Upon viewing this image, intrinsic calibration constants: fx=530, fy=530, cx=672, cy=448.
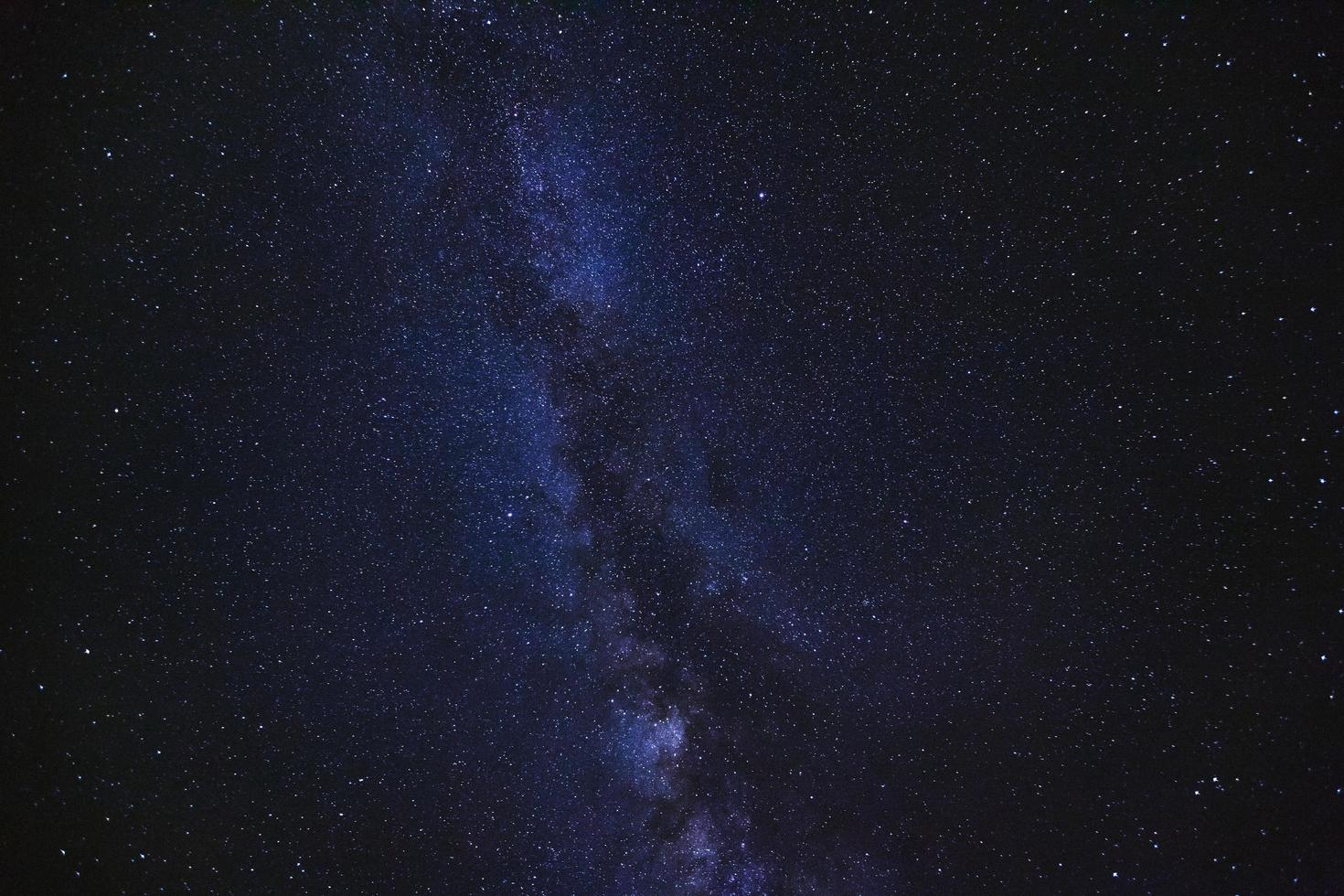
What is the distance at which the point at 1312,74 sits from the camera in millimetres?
734

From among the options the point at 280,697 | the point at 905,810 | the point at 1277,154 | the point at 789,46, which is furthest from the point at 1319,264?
the point at 280,697

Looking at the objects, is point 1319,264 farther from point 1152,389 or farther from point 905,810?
point 905,810

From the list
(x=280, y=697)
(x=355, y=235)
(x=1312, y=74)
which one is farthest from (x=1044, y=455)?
(x=280, y=697)

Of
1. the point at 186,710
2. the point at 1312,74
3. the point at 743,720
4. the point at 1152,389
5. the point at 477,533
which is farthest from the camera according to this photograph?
the point at 743,720

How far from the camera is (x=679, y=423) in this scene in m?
1.09

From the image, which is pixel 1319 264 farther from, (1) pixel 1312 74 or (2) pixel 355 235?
(2) pixel 355 235

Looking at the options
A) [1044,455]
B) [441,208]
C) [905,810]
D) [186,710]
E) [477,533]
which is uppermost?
[1044,455]

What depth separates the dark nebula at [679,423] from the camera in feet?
2.67

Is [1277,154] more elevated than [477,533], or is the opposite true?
[1277,154]

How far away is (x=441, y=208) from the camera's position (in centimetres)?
94

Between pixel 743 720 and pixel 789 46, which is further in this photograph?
pixel 743 720

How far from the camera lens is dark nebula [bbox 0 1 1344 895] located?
815 mm

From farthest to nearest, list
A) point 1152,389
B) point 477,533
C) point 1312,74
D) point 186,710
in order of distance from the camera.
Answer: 1. point 477,533
2. point 186,710
3. point 1152,389
4. point 1312,74

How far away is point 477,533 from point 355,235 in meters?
0.58
